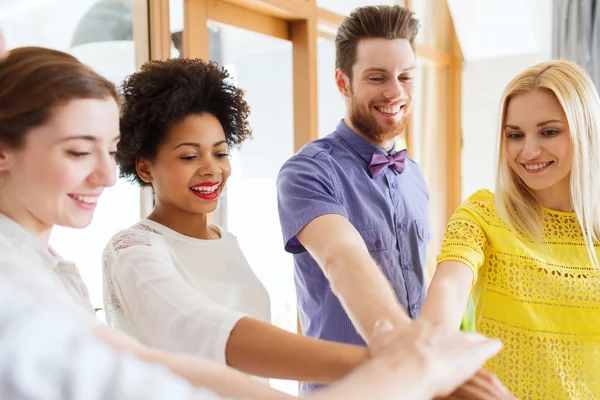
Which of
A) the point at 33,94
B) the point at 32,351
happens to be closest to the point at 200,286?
the point at 33,94

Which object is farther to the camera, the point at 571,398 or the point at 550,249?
the point at 550,249

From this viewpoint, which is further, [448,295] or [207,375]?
[448,295]

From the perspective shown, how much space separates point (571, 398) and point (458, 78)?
13.7ft

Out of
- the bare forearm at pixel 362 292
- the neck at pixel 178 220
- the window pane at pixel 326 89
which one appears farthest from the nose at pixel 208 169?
the window pane at pixel 326 89

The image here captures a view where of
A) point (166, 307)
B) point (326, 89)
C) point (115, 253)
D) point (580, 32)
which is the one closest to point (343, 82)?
point (115, 253)

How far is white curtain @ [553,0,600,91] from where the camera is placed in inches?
A: 169

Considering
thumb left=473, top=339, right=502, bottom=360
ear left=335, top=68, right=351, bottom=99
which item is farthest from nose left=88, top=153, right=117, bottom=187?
ear left=335, top=68, right=351, bottom=99

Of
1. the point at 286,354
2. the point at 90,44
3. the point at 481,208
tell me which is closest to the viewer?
the point at 286,354

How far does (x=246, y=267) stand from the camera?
1.45 meters

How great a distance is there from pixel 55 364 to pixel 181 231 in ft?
2.87

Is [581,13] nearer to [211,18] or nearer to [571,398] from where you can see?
[211,18]

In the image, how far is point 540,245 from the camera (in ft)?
5.35

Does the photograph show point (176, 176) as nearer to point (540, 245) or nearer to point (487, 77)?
point (540, 245)

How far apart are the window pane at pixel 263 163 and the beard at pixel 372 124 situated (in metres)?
1.18
